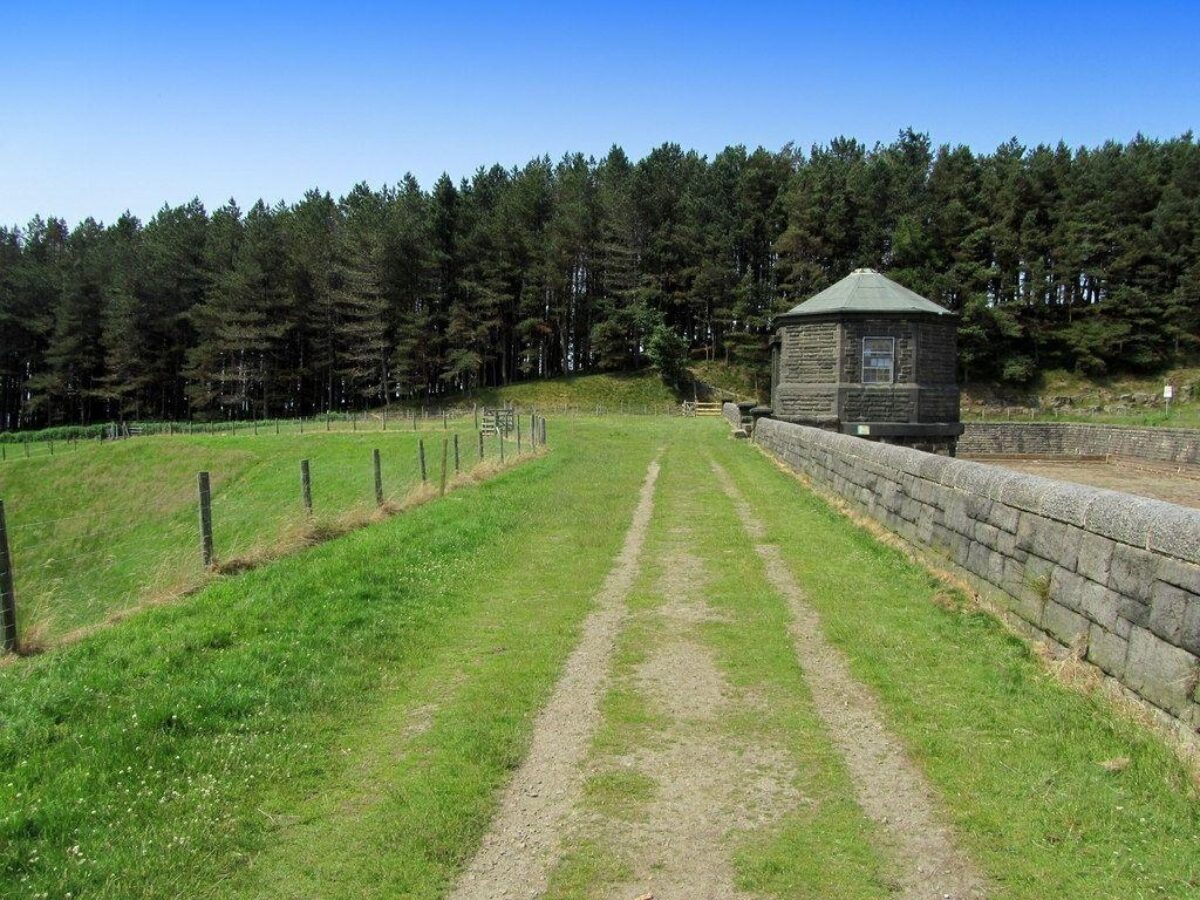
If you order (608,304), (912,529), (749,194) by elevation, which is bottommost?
(912,529)

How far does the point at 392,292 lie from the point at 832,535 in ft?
192

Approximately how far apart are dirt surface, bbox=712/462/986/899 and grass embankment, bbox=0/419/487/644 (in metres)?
8.09

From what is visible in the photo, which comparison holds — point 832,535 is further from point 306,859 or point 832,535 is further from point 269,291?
point 269,291

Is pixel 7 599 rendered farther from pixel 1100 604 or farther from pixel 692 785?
pixel 1100 604

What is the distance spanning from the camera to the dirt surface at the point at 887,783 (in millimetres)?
3643

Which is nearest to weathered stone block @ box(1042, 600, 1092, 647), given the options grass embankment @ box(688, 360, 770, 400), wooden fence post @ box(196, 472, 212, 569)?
A: wooden fence post @ box(196, 472, 212, 569)

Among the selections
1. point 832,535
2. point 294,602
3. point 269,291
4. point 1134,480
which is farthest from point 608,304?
point 294,602

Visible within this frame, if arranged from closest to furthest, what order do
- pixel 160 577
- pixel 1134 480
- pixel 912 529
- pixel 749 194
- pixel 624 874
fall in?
pixel 624 874, pixel 160 577, pixel 912 529, pixel 1134 480, pixel 749 194

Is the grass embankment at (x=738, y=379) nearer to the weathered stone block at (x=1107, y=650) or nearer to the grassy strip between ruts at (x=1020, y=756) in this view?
the grassy strip between ruts at (x=1020, y=756)

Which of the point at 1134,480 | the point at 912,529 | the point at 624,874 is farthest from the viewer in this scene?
the point at 1134,480

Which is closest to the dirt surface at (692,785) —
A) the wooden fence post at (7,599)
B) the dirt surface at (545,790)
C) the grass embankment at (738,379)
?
the dirt surface at (545,790)

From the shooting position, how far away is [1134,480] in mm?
30781

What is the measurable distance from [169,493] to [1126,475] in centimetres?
4009

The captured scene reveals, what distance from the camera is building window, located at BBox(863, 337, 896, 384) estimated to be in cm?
2784
